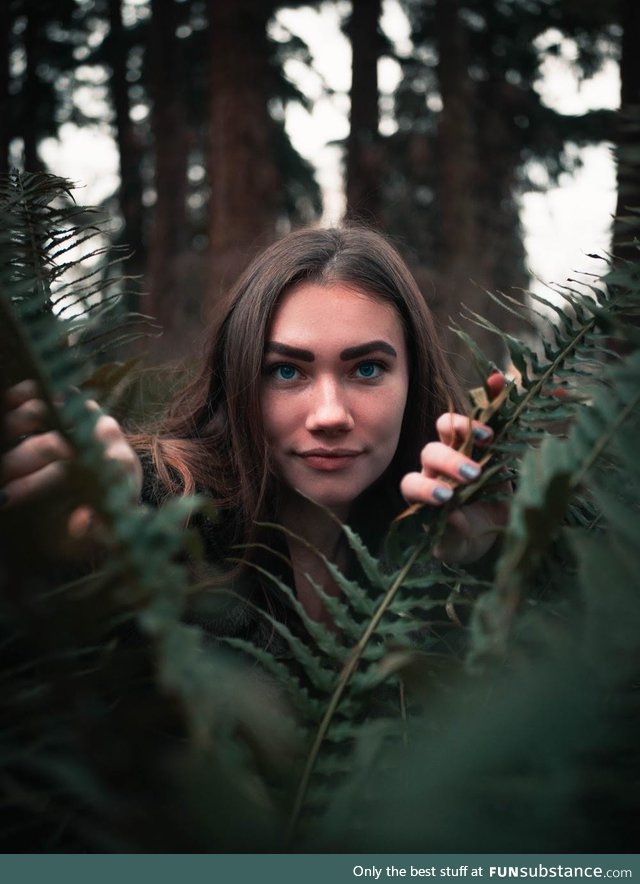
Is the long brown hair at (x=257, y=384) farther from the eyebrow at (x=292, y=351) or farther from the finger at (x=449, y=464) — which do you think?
the finger at (x=449, y=464)

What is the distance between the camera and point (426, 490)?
931 mm

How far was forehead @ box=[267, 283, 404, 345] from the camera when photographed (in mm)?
1669

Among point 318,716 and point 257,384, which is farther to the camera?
point 257,384

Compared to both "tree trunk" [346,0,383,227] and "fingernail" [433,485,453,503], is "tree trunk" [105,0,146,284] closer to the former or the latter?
"tree trunk" [346,0,383,227]

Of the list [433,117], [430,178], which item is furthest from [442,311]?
Answer: [433,117]

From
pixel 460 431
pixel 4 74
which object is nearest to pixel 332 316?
pixel 460 431

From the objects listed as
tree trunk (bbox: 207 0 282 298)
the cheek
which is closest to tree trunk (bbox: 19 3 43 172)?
tree trunk (bbox: 207 0 282 298)

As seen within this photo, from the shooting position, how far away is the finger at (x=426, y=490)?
920mm

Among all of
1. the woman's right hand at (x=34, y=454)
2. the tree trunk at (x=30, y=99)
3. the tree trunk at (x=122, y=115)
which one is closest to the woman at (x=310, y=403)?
the woman's right hand at (x=34, y=454)

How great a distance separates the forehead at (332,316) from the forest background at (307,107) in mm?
3702

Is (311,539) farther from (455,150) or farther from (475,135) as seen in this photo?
(475,135)

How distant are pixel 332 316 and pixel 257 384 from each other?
23 centimetres

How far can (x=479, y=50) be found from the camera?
31.0ft
